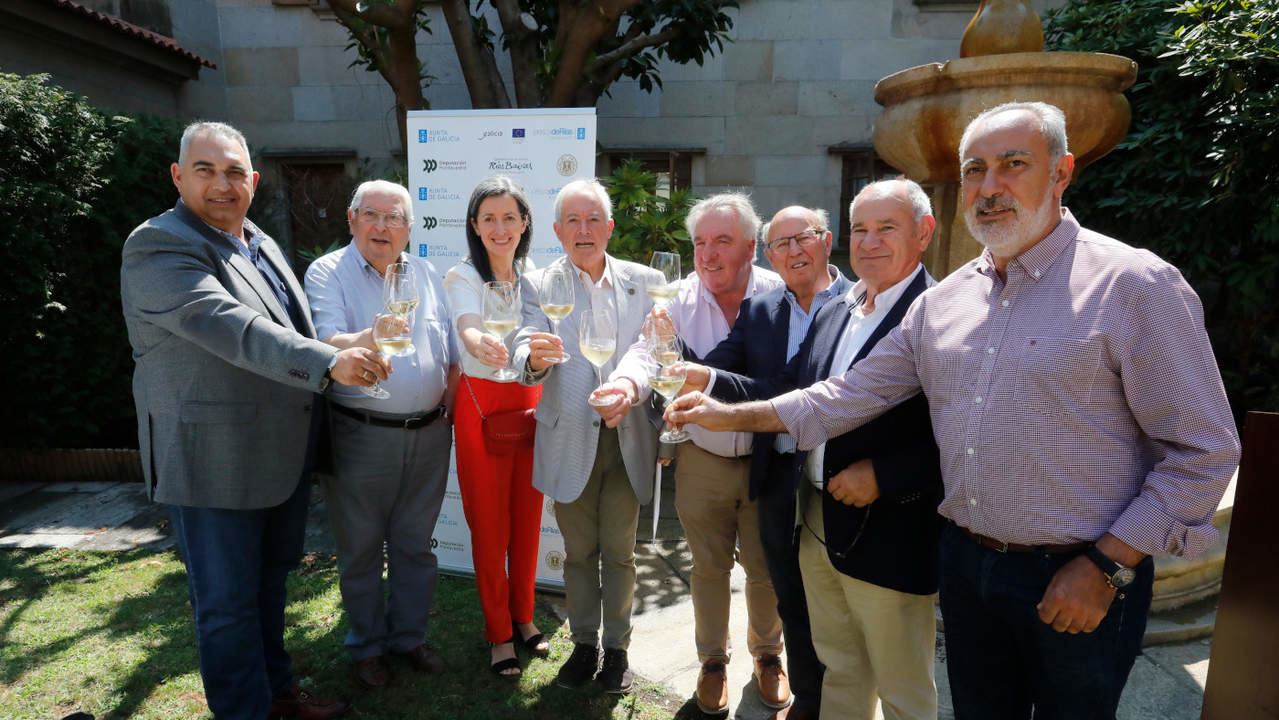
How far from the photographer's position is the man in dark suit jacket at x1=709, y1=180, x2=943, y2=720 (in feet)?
7.29

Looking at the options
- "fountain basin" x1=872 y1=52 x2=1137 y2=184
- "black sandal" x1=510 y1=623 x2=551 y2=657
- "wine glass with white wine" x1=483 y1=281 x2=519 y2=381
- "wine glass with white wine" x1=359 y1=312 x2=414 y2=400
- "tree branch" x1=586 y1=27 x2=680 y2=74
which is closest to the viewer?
"wine glass with white wine" x1=359 y1=312 x2=414 y2=400

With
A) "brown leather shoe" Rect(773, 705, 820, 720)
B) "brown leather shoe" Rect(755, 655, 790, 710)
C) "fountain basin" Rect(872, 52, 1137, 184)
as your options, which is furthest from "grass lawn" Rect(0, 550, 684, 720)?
"fountain basin" Rect(872, 52, 1137, 184)

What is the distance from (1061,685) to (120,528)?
6.38 metres

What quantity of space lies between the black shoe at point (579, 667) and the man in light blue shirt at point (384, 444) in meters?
0.66

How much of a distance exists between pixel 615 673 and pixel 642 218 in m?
3.60

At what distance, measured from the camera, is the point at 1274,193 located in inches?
209

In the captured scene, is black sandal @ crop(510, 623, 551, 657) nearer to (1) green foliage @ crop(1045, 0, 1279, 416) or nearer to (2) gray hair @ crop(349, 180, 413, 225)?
(2) gray hair @ crop(349, 180, 413, 225)

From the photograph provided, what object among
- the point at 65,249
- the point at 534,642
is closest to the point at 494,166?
the point at 534,642

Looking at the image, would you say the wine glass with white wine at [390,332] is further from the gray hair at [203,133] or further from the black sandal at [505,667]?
the black sandal at [505,667]

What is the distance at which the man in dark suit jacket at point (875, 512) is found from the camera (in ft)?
7.29

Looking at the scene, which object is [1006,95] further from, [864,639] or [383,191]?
A: [383,191]

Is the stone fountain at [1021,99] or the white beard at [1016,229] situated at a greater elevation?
the stone fountain at [1021,99]

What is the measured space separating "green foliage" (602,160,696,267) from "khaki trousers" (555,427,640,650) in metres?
2.80

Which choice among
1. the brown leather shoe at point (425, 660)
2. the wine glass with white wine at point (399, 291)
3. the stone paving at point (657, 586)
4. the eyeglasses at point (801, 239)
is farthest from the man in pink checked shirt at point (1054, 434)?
the brown leather shoe at point (425, 660)
